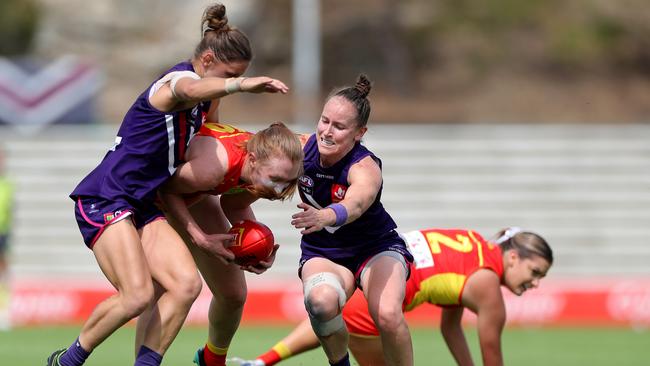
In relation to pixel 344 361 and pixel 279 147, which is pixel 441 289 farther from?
pixel 279 147

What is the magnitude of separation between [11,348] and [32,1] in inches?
717

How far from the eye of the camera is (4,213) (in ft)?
45.5

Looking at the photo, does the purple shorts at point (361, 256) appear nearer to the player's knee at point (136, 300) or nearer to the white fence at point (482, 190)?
the player's knee at point (136, 300)

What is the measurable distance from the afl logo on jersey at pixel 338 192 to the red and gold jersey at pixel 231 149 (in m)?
0.49

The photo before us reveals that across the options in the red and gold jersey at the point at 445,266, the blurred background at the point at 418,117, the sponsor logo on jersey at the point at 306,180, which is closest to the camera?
the sponsor logo on jersey at the point at 306,180

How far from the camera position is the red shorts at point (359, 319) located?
6.65m

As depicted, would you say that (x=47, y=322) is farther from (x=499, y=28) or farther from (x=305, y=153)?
(x=499, y=28)

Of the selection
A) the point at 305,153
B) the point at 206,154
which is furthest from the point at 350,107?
the point at 206,154

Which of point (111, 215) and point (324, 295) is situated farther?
point (111, 215)

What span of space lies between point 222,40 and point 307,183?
2.93 ft

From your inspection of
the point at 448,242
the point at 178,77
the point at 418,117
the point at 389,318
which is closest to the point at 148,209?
the point at 178,77

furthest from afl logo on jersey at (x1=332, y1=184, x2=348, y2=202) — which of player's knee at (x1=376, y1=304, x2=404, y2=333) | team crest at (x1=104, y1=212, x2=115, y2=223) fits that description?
team crest at (x1=104, y1=212, x2=115, y2=223)

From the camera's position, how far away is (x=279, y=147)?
577 cm

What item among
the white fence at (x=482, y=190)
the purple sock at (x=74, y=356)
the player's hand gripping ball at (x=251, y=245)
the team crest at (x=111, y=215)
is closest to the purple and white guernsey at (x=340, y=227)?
the player's hand gripping ball at (x=251, y=245)
